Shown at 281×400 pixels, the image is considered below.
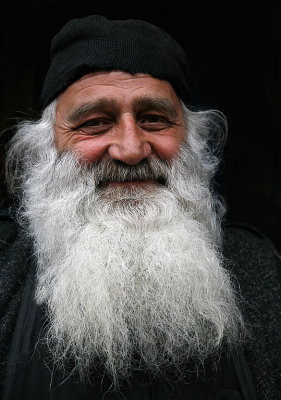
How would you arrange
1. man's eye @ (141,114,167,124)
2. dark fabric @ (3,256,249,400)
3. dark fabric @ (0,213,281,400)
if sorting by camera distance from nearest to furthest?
dark fabric @ (3,256,249,400)
dark fabric @ (0,213,281,400)
man's eye @ (141,114,167,124)

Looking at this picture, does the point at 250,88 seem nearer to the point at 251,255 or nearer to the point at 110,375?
the point at 251,255

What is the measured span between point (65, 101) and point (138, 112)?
0.98ft

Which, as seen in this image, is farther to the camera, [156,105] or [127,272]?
[156,105]

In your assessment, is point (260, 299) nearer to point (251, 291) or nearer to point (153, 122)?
point (251, 291)

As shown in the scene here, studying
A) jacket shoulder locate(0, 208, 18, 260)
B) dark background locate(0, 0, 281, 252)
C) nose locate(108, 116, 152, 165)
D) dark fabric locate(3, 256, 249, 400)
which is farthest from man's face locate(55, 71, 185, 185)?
dark background locate(0, 0, 281, 252)

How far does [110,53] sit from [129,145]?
393 mm

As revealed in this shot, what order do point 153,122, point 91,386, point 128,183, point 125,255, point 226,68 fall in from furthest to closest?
1. point 226,68
2. point 153,122
3. point 128,183
4. point 125,255
5. point 91,386

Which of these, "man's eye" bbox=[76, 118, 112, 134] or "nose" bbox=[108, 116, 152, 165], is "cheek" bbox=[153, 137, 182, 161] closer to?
"nose" bbox=[108, 116, 152, 165]

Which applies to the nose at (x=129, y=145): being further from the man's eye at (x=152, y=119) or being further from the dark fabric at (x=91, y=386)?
the dark fabric at (x=91, y=386)

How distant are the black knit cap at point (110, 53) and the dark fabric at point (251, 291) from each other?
0.64m

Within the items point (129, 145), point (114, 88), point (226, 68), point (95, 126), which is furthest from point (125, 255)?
point (226, 68)

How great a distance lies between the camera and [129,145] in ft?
4.44

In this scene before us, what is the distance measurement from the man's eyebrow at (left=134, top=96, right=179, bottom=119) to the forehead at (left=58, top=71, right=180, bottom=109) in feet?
0.04

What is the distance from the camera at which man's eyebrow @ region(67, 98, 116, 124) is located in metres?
1.42
